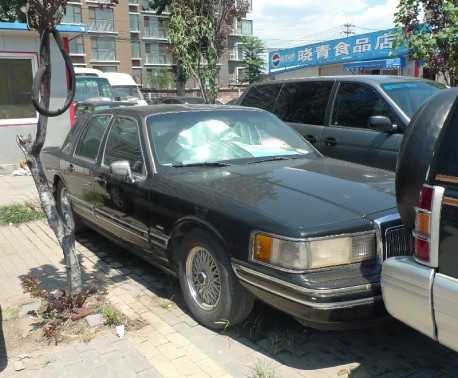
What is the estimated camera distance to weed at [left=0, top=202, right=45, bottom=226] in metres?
7.05

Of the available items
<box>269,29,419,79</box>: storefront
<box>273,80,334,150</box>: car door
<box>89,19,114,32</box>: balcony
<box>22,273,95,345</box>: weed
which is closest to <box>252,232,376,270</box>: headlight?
<box>22,273,95,345</box>: weed

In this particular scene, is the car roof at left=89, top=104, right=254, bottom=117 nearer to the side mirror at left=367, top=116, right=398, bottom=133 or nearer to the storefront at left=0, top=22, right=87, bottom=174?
the side mirror at left=367, top=116, right=398, bottom=133

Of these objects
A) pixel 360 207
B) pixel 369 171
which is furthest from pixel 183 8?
pixel 360 207

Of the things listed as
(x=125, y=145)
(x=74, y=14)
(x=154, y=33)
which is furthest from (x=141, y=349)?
(x=154, y=33)

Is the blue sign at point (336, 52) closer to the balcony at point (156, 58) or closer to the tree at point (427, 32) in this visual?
the tree at point (427, 32)

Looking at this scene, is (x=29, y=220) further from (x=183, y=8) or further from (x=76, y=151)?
(x=183, y=8)

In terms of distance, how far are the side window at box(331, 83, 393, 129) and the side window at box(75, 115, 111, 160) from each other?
2.93 m

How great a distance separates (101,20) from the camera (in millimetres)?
53500

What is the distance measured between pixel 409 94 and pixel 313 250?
3860 millimetres

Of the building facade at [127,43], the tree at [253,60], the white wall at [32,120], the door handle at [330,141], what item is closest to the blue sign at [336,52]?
the tree at [253,60]

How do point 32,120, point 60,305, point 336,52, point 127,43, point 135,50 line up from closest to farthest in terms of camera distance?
point 60,305 → point 32,120 → point 336,52 → point 127,43 → point 135,50

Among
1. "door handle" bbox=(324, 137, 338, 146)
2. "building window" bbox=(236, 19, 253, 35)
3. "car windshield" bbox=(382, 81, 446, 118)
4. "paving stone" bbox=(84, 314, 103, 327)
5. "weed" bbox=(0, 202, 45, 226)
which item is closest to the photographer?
"paving stone" bbox=(84, 314, 103, 327)

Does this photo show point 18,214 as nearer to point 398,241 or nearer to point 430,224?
point 398,241

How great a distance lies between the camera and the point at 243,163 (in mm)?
4312
